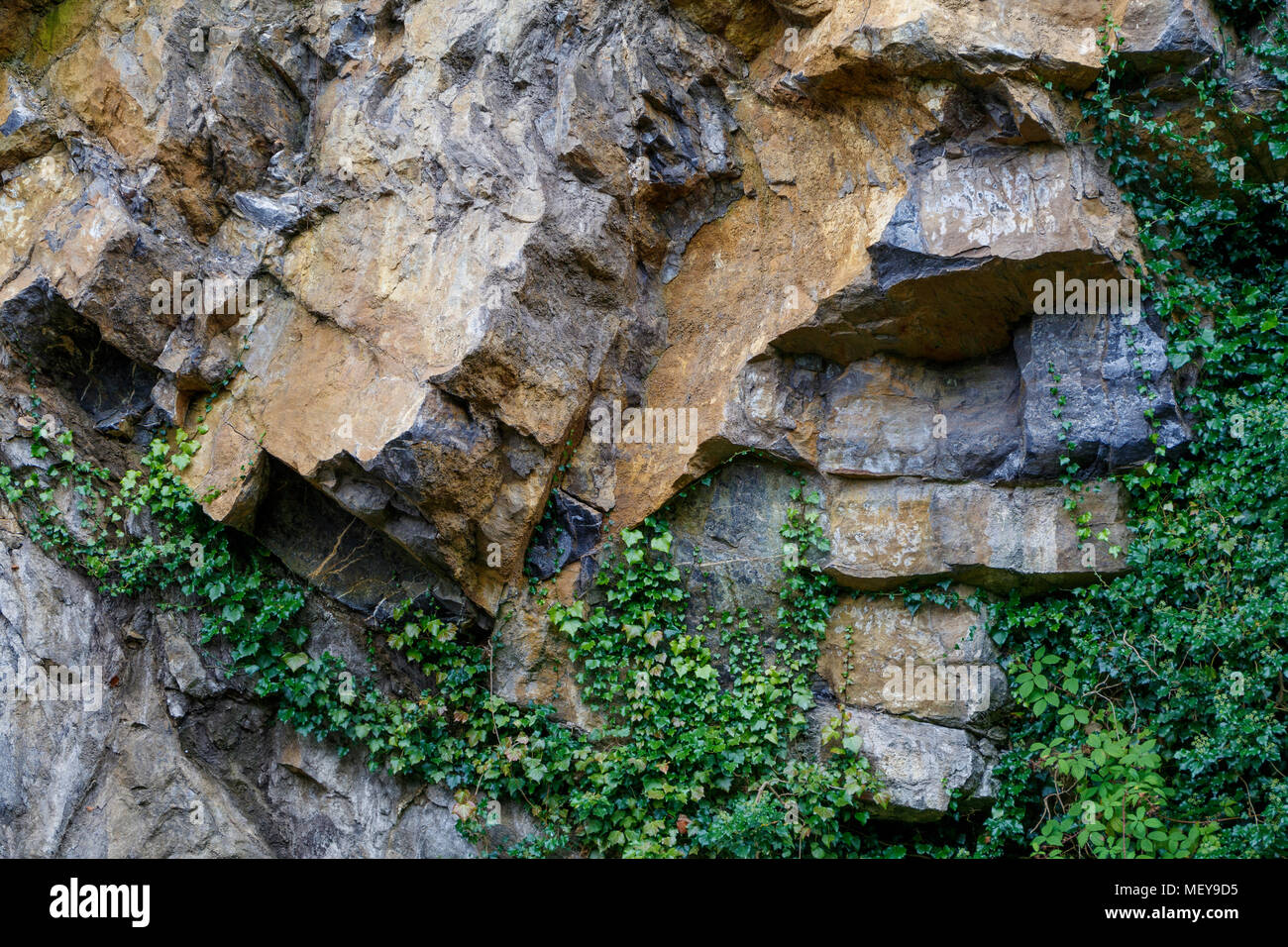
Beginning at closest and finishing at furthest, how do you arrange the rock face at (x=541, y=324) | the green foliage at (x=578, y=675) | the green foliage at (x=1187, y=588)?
the green foliage at (x=1187, y=588)
the rock face at (x=541, y=324)
the green foliage at (x=578, y=675)

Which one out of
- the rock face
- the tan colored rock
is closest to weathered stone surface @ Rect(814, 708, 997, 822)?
the rock face

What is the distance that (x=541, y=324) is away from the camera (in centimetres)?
598

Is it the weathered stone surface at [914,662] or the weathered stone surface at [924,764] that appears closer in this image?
the weathered stone surface at [924,764]

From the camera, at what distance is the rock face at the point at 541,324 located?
575 cm

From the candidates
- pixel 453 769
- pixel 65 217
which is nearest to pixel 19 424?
pixel 65 217

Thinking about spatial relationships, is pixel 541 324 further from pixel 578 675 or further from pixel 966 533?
pixel 966 533

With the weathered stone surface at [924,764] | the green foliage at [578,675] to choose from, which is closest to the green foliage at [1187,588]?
the weathered stone surface at [924,764]

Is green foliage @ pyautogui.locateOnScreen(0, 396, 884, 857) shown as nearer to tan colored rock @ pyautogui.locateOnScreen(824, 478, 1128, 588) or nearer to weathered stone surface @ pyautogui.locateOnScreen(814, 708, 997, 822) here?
weathered stone surface @ pyautogui.locateOnScreen(814, 708, 997, 822)

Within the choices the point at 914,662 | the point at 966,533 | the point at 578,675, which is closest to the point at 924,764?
the point at 914,662

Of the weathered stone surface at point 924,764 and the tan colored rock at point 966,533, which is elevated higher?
the tan colored rock at point 966,533

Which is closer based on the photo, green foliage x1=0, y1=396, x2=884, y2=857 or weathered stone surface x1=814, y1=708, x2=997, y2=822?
weathered stone surface x1=814, y1=708, x2=997, y2=822

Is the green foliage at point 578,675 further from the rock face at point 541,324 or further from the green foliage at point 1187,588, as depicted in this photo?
the green foliage at point 1187,588

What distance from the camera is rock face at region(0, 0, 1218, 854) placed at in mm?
5750

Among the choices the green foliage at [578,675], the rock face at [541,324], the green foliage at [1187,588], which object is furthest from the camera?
the green foliage at [578,675]
